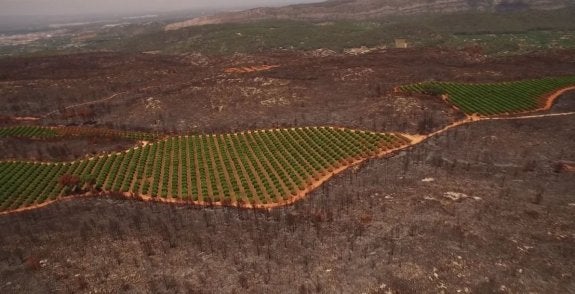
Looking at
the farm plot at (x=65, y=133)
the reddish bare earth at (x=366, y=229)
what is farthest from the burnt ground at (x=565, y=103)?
the farm plot at (x=65, y=133)

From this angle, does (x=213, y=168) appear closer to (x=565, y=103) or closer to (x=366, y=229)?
(x=366, y=229)

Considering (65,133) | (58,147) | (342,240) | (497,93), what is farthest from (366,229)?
(65,133)

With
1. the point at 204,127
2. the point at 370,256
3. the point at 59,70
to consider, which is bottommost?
→ the point at 370,256

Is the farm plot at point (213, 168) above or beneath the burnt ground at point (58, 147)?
A: beneath

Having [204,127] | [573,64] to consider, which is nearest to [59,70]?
[204,127]

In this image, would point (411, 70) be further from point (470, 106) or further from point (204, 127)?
point (204, 127)

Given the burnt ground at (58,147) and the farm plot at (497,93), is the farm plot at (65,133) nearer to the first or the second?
the burnt ground at (58,147)
